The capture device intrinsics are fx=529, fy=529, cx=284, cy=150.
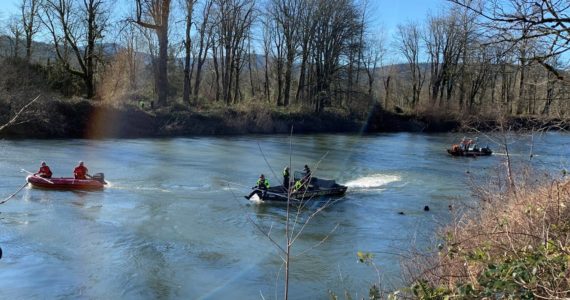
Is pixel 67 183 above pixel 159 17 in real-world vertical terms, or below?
below

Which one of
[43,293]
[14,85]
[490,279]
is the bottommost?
[43,293]

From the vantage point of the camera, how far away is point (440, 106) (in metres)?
53.8

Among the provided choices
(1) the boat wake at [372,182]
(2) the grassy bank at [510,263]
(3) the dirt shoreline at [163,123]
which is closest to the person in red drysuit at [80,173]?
(3) the dirt shoreline at [163,123]

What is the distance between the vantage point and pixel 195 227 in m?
13.6

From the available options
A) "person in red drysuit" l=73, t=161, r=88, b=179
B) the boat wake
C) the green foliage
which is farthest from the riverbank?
the green foliage

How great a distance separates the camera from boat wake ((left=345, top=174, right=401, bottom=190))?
20828 mm

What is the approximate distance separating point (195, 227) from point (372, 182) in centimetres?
1027

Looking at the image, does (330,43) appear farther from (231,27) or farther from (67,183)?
(67,183)

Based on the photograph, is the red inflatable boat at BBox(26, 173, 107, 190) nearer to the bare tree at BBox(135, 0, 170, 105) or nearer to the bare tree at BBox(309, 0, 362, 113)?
the bare tree at BBox(135, 0, 170, 105)

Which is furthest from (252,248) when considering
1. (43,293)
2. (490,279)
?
(490,279)

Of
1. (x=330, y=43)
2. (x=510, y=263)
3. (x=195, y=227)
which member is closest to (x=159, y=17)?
(x=330, y=43)

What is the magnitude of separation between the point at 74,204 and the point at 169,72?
120ft

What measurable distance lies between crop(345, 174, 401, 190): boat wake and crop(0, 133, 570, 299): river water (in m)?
A: 0.05

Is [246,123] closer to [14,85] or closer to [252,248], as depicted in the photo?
[14,85]
